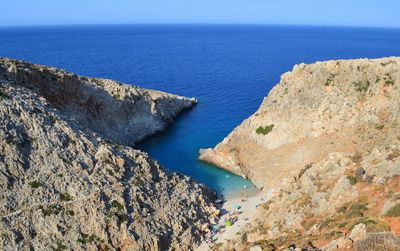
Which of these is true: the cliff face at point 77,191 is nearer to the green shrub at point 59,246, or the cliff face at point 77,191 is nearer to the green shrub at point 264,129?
the green shrub at point 59,246

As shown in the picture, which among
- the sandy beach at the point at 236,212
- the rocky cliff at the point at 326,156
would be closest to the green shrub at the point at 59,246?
the sandy beach at the point at 236,212

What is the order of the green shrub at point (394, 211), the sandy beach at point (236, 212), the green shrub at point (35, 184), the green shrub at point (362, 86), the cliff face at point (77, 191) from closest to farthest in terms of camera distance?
the green shrub at point (394, 211) < the cliff face at point (77, 191) < the green shrub at point (35, 184) < the sandy beach at point (236, 212) < the green shrub at point (362, 86)

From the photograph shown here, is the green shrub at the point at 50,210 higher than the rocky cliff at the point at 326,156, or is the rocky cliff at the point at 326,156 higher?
the rocky cliff at the point at 326,156

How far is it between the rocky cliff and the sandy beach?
3030mm

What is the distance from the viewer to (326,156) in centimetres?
5991

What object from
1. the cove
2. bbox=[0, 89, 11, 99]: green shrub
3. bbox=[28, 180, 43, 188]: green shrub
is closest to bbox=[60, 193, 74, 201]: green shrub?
bbox=[28, 180, 43, 188]: green shrub

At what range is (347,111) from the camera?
63281 mm

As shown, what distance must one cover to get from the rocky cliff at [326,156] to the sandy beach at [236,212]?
303 cm

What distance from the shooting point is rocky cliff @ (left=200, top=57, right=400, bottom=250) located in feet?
118

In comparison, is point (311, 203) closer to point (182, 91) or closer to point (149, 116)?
point (149, 116)

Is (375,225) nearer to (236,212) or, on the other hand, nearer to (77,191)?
(236,212)

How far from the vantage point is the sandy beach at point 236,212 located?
49.7 m

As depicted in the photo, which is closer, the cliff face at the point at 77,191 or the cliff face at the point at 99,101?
the cliff face at the point at 77,191

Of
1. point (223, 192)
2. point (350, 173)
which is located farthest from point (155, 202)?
point (350, 173)
